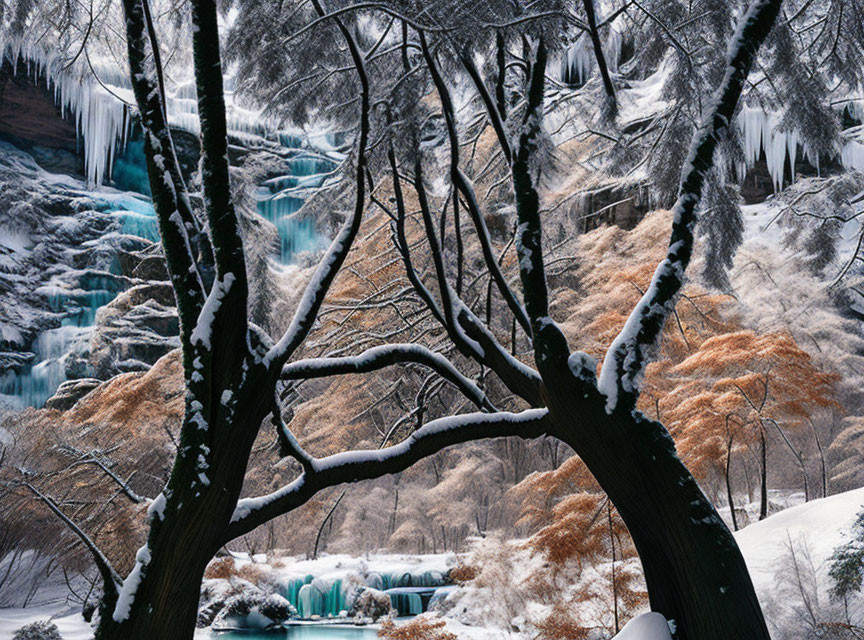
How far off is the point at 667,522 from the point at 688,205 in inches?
53.1

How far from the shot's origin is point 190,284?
130 inches

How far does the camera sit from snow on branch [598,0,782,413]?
3.11m

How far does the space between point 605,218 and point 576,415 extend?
1267cm

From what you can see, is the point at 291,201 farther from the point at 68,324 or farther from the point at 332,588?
the point at 332,588

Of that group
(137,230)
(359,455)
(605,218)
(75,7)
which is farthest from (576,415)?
(137,230)

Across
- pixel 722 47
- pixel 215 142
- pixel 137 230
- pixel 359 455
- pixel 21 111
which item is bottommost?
pixel 359 455

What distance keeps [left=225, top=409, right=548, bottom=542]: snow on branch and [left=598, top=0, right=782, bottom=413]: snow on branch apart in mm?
562

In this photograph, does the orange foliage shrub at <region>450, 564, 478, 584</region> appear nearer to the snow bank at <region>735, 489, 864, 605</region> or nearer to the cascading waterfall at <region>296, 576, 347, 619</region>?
the snow bank at <region>735, 489, 864, 605</region>

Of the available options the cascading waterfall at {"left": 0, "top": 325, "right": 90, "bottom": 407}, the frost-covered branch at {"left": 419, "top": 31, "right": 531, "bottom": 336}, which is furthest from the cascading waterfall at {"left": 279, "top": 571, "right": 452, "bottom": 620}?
the cascading waterfall at {"left": 0, "top": 325, "right": 90, "bottom": 407}

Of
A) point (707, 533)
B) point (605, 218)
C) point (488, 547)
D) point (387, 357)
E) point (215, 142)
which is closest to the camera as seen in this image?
point (707, 533)

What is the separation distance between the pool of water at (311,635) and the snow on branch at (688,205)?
7.20 metres

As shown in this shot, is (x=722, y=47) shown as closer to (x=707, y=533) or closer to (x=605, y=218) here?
(x=707, y=533)

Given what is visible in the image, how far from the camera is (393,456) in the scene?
11.1ft

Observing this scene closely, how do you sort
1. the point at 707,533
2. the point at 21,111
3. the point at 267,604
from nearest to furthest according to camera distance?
the point at 707,533 < the point at 267,604 < the point at 21,111
